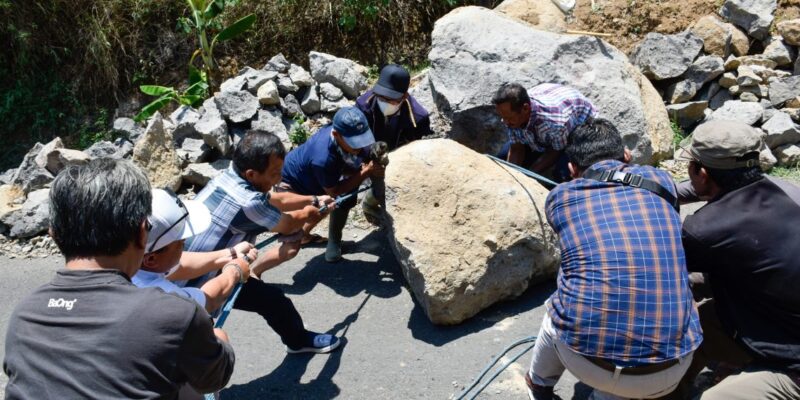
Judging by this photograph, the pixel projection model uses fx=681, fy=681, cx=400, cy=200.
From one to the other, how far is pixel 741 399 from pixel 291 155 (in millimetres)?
3256

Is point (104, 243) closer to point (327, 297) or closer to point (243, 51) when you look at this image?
point (327, 297)

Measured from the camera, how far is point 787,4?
699cm

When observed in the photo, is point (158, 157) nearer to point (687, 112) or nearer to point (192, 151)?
point (192, 151)

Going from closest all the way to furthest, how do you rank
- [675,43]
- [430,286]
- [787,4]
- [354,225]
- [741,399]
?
[741,399]
[430,286]
[354,225]
[675,43]
[787,4]

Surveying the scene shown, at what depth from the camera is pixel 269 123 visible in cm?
650

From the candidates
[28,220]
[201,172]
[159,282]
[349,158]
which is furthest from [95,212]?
[28,220]

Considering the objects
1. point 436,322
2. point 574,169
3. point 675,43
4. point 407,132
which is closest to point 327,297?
point 436,322

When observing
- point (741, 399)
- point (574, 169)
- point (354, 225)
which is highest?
point (574, 169)

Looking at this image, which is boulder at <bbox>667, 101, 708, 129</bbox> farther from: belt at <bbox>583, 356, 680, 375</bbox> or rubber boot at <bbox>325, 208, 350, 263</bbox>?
belt at <bbox>583, 356, 680, 375</bbox>

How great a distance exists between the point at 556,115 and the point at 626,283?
212 centimetres

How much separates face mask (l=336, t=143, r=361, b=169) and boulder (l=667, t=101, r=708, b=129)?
3293 millimetres

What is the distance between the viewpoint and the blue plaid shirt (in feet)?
8.88

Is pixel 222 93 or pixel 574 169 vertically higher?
pixel 574 169

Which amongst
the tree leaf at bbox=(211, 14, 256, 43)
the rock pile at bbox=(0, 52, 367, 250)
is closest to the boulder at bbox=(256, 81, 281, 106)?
the rock pile at bbox=(0, 52, 367, 250)
